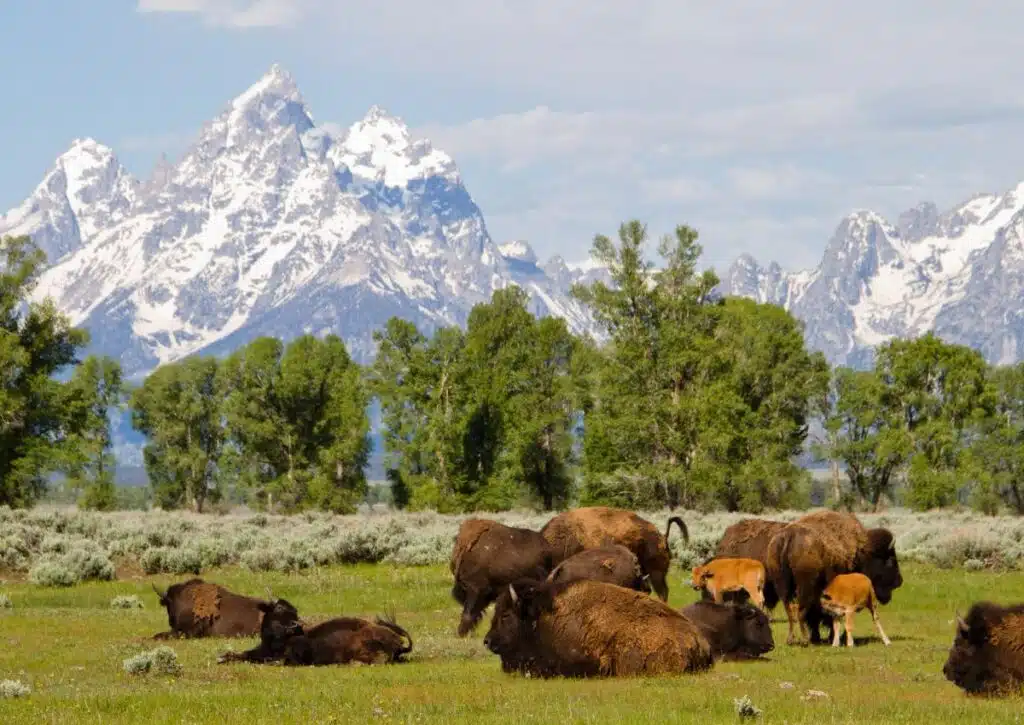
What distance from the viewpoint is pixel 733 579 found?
20484 mm

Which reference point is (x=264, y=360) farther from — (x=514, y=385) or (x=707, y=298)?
(x=707, y=298)

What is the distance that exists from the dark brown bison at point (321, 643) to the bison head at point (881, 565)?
8.31 m

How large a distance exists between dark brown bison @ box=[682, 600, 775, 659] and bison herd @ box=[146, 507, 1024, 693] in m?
0.02

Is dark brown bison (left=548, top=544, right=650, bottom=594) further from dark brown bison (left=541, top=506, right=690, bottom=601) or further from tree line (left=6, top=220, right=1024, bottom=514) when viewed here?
tree line (left=6, top=220, right=1024, bottom=514)

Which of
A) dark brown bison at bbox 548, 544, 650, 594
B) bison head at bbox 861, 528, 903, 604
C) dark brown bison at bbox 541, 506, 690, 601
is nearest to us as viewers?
dark brown bison at bbox 548, 544, 650, 594

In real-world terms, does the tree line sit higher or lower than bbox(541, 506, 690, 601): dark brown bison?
higher

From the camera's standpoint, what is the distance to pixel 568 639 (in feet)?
48.5

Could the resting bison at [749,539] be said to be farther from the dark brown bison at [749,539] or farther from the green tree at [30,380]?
the green tree at [30,380]

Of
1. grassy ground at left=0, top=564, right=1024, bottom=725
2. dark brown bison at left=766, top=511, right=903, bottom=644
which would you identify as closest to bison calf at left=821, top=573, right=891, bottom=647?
dark brown bison at left=766, top=511, right=903, bottom=644

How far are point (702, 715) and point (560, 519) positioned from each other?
1025cm

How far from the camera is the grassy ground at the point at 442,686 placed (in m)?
11.5

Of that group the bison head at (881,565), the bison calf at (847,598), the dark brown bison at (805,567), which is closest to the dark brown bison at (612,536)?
the dark brown bison at (805,567)

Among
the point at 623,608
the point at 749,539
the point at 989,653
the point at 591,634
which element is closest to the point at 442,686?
the point at 591,634

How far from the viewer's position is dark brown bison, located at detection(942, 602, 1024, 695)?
13.5 meters
